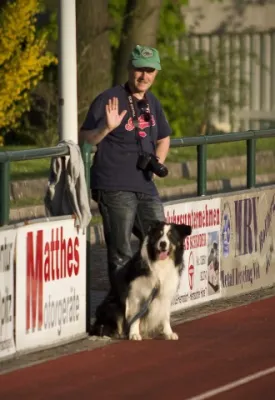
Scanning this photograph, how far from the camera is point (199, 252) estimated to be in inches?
479

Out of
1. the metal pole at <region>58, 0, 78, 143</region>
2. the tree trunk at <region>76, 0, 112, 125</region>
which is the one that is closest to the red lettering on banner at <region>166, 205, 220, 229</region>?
the metal pole at <region>58, 0, 78, 143</region>

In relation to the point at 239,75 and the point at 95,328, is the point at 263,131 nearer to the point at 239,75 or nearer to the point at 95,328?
the point at 95,328

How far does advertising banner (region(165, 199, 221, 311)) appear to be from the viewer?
466 inches

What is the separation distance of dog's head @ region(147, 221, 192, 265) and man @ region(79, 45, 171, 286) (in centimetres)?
25

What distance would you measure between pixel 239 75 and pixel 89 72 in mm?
8263

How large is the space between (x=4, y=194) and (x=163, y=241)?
1.24 m

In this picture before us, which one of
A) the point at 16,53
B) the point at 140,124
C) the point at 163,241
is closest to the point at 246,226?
the point at 140,124

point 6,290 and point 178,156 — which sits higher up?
point 6,290

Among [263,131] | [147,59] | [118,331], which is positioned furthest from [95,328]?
[263,131]

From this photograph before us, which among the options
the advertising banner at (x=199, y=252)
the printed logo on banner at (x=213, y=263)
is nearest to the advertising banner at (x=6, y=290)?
the advertising banner at (x=199, y=252)

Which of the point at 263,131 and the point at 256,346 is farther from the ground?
the point at 263,131

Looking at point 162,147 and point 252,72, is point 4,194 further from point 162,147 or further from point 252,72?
point 252,72

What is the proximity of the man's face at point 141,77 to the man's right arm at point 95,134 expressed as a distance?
45 cm

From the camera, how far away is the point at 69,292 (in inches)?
413
